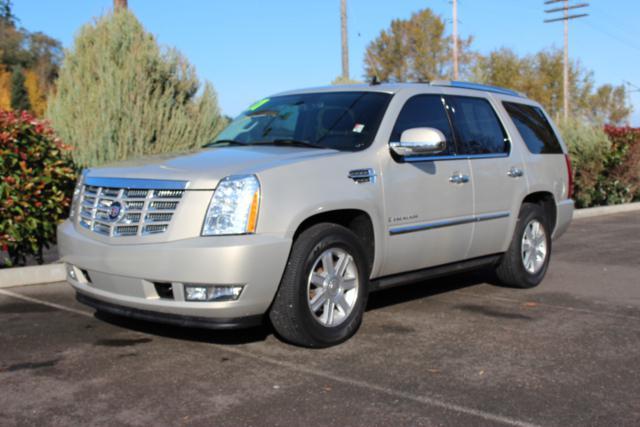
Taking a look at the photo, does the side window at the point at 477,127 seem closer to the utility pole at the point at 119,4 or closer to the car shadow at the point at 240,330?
the car shadow at the point at 240,330

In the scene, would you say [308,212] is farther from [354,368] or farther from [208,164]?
[354,368]

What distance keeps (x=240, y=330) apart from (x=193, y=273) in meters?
1.20

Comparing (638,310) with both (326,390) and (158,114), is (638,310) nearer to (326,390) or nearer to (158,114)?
(326,390)

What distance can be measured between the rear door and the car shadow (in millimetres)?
780

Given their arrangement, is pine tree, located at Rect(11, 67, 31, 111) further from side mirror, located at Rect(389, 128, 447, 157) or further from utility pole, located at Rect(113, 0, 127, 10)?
side mirror, located at Rect(389, 128, 447, 157)

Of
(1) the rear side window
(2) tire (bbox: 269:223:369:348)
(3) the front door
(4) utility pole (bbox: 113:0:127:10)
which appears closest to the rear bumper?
(1) the rear side window

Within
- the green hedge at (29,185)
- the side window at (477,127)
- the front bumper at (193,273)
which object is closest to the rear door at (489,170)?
the side window at (477,127)

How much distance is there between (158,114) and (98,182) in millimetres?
4967

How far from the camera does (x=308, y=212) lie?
4848 mm

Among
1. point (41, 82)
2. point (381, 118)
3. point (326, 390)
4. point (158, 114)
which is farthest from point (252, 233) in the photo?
point (41, 82)

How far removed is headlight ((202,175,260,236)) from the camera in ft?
15.0

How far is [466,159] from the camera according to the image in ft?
20.6

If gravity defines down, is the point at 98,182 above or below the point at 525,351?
above

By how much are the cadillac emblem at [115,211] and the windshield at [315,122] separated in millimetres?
1385
